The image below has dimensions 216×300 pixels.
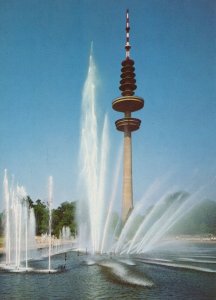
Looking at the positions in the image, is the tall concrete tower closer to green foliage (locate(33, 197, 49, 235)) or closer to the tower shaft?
the tower shaft

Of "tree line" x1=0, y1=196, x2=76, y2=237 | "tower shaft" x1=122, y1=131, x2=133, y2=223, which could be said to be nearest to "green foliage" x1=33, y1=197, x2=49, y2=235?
"tree line" x1=0, y1=196, x2=76, y2=237

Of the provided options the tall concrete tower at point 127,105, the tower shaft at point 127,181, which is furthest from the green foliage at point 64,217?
the tall concrete tower at point 127,105

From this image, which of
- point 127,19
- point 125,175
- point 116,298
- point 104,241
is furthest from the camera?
point 127,19

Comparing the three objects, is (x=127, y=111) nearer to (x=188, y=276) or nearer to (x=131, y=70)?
(x=131, y=70)

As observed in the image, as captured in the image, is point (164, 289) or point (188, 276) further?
point (188, 276)

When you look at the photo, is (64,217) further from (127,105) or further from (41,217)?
(127,105)

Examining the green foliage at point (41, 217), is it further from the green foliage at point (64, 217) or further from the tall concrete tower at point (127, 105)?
the tall concrete tower at point (127, 105)

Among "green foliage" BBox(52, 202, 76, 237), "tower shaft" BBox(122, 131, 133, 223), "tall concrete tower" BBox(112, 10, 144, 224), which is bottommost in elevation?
"green foliage" BBox(52, 202, 76, 237)

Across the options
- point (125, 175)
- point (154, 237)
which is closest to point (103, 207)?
point (154, 237)

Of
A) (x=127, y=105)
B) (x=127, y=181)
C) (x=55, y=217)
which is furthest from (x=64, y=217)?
(x=127, y=105)

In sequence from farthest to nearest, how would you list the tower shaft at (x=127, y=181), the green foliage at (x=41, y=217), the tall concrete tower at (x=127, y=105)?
the green foliage at (x=41, y=217) < the tall concrete tower at (x=127, y=105) < the tower shaft at (x=127, y=181)

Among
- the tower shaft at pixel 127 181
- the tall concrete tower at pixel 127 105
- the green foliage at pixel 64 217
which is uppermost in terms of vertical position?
the tall concrete tower at pixel 127 105

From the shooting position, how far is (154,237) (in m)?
51.3

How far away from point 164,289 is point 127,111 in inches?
3199
